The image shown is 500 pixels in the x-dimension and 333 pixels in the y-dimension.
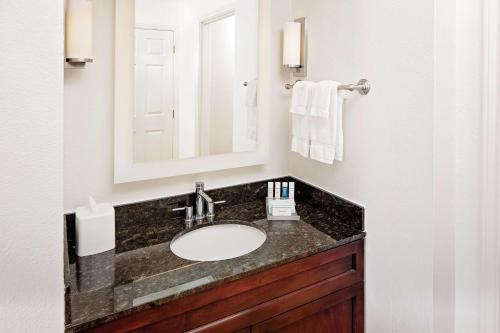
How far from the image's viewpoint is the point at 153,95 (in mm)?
1431

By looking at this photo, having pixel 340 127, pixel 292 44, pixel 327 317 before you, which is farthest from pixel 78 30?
pixel 327 317

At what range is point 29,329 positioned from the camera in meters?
0.59

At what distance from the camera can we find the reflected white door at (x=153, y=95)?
54.7 inches

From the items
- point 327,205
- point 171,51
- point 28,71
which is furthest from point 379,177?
point 28,71

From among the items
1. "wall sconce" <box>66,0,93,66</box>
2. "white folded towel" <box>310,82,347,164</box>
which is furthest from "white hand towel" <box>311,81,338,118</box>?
"wall sconce" <box>66,0,93,66</box>

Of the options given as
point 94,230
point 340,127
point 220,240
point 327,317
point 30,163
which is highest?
point 340,127

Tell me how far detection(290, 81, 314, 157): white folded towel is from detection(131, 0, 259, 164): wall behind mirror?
8.5 inches

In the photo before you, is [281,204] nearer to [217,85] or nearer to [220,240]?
[220,240]

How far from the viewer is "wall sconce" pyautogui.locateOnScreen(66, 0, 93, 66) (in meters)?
1.15

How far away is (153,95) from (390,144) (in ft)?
3.02

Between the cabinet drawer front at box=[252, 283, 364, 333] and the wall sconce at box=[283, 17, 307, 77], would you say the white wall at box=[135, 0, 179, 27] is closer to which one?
the wall sconce at box=[283, 17, 307, 77]

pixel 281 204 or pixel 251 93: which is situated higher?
pixel 251 93

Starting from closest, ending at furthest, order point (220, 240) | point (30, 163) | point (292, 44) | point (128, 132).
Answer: point (30, 163)
point (128, 132)
point (220, 240)
point (292, 44)

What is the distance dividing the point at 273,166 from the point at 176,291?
3.06 ft
